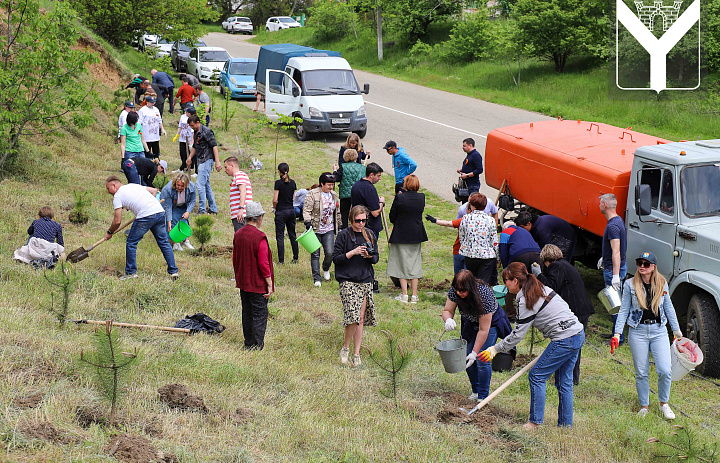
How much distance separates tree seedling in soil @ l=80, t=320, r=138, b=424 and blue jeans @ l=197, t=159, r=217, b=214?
7.71 metres

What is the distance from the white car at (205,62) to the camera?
29234 millimetres

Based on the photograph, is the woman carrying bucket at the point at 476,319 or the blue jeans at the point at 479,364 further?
the blue jeans at the point at 479,364

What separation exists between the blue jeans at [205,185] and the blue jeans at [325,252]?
3422 millimetres

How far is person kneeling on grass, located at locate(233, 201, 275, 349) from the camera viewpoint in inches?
281

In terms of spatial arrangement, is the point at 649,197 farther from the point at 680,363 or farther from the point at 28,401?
the point at 28,401

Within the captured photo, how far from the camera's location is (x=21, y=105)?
1204 centimetres

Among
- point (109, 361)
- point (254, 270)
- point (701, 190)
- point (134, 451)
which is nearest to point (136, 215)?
point (254, 270)

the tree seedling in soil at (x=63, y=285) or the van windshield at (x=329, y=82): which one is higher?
the van windshield at (x=329, y=82)

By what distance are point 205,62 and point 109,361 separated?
89.0ft

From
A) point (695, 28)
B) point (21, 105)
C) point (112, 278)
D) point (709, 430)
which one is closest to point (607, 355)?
point (709, 430)

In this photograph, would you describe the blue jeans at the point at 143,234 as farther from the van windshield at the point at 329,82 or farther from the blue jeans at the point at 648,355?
the van windshield at the point at 329,82

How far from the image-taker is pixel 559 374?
6305mm

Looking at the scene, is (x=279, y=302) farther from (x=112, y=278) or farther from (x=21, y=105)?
(x=21, y=105)

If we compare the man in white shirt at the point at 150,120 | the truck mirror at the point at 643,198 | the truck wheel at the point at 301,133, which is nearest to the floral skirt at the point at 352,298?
the truck mirror at the point at 643,198
